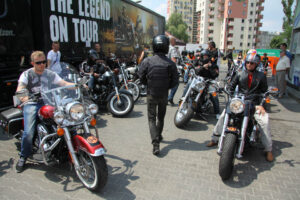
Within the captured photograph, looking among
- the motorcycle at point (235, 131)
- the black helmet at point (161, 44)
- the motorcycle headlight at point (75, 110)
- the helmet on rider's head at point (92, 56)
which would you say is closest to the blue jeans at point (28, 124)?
the motorcycle headlight at point (75, 110)

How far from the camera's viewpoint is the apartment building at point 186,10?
133625mm

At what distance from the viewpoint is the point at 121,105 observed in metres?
6.18

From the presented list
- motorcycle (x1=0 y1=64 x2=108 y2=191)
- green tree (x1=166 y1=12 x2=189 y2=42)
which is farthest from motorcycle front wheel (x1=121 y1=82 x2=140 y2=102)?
green tree (x1=166 y1=12 x2=189 y2=42)

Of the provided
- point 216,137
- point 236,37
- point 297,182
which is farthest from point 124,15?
point 236,37

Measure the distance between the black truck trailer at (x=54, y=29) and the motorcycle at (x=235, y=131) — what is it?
201 inches

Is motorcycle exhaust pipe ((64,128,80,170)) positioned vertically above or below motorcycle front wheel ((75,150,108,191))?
above

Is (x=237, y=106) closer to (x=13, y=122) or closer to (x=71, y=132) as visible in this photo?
(x=71, y=132)

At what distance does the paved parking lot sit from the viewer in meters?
2.96

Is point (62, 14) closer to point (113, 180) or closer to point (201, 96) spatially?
point (201, 96)

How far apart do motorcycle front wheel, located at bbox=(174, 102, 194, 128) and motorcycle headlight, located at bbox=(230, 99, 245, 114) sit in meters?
1.91

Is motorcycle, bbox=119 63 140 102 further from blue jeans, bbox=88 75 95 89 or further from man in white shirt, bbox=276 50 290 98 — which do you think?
man in white shirt, bbox=276 50 290 98

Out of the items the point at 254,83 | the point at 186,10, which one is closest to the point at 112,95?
the point at 254,83

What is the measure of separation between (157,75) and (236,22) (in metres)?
92.8

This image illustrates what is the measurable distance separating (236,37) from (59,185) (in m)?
93.5
